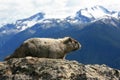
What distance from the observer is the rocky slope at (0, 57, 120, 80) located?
64.9 feet

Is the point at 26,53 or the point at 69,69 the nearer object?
the point at 69,69

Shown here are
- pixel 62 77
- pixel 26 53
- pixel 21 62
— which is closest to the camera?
pixel 62 77

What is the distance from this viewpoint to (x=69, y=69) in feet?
66.9

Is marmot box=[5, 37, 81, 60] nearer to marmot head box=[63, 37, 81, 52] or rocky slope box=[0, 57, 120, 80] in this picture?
marmot head box=[63, 37, 81, 52]

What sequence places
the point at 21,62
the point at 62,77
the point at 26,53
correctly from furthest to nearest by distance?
the point at 26,53, the point at 21,62, the point at 62,77

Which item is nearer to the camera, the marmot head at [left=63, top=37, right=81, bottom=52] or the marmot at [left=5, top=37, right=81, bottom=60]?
the marmot at [left=5, top=37, right=81, bottom=60]

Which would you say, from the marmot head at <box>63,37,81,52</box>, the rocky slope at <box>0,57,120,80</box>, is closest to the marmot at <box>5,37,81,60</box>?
the marmot head at <box>63,37,81,52</box>

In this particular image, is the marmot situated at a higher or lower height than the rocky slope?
higher

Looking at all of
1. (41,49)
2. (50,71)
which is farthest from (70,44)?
(50,71)

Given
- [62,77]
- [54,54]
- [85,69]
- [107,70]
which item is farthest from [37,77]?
[54,54]

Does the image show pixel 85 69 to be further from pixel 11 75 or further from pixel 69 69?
pixel 11 75

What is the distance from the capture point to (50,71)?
20.1 m

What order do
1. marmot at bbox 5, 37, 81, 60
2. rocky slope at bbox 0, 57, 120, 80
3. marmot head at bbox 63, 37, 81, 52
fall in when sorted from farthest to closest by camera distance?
1. marmot head at bbox 63, 37, 81, 52
2. marmot at bbox 5, 37, 81, 60
3. rocky slope at bbox 0, 57, 120, 80

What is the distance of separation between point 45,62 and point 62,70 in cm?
116
